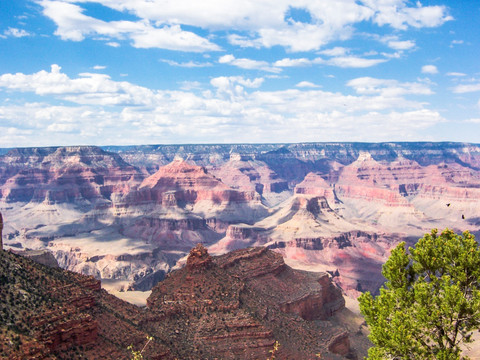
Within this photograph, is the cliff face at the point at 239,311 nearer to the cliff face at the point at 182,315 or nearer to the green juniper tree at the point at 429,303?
the cliff face at the point at 182,315

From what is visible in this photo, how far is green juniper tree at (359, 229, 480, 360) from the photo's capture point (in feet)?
74.2

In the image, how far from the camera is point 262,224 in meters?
193

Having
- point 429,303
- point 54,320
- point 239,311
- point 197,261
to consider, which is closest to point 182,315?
point 239,311

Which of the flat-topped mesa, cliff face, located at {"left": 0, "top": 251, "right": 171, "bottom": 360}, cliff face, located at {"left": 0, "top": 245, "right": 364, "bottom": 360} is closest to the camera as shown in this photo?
cliff face, located at {"left": 0, "top": 251, "right": 171, "bottom": 360}

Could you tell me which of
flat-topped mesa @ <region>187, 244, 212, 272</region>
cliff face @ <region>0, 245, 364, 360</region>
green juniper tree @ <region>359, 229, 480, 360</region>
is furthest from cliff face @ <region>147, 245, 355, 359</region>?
green juniper tree @ <region>359, 229, 480, 360</region>

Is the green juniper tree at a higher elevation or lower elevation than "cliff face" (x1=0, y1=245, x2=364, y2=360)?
higher

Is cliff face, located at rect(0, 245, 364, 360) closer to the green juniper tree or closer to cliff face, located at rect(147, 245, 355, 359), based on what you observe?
cliff face, located at rect(147, 245, 355, 359)

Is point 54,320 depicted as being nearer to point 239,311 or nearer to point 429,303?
point 239,311

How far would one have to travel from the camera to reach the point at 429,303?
76.6 feet

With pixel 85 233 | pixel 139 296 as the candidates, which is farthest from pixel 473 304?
pixel 85 233

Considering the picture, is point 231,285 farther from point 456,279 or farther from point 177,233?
point 177,233

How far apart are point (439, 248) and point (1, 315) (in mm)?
25752

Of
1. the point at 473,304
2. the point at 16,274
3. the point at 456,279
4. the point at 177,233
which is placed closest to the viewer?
the point at 473,304

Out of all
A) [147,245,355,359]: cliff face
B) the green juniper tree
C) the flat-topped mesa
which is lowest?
[147,245,355,359]: cliff face
